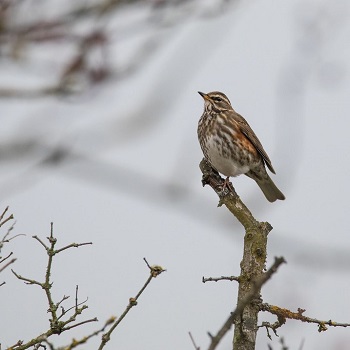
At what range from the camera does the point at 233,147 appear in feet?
35.4

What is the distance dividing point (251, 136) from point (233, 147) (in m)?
0.53

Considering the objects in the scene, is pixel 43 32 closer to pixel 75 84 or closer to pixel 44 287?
pixel 75 84

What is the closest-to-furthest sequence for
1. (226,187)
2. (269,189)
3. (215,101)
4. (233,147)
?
(226,187), (233,147), (269,189), (215,101)

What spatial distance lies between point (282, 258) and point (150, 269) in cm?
198

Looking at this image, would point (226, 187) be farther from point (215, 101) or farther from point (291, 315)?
point (215, 101)

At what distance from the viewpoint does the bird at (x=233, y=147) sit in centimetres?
1054

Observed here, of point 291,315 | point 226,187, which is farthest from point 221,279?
point 226,187

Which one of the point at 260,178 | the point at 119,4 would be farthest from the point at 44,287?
the point at 260,178

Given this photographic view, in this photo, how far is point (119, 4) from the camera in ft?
9.99

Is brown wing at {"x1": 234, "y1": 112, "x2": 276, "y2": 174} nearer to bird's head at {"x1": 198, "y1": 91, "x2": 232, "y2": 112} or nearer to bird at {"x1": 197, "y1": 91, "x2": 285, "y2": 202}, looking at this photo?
bird at {"x1": 197, "y1": 91, "x2": 285, "y2": 202}

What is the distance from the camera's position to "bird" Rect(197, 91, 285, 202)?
10.5 m

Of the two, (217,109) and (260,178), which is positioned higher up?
(217,109)

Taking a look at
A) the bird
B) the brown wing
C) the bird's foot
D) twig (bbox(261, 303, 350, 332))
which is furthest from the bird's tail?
twig (bbox(261, 303, 350, 332))

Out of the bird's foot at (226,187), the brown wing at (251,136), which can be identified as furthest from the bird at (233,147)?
the bird's foot at (226,187)
